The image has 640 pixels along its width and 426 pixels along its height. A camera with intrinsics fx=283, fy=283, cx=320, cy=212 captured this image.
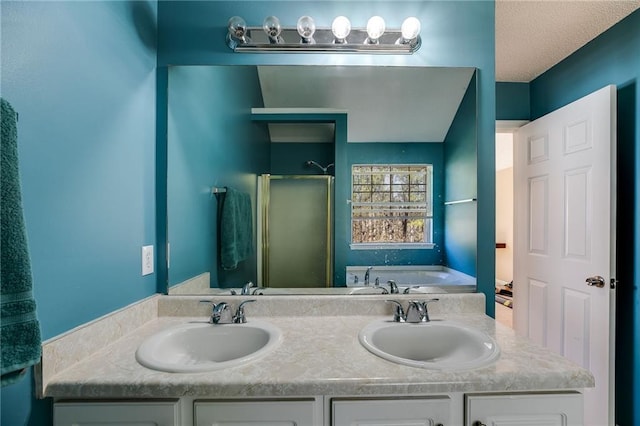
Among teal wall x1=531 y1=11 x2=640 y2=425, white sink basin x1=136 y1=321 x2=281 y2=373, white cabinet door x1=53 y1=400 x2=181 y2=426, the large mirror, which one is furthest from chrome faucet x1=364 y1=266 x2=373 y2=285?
teal wall x1=531 y1=11 x2=640 y2=425

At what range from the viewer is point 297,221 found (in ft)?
4.63

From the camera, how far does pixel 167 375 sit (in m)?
0.79

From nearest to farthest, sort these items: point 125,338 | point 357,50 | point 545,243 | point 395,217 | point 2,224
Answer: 1. point 2,224
2. point 125,338
3. point 357,50
4. point 395,217
5. point 545,243

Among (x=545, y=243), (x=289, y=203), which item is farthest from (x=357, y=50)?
(x=545, y=243)

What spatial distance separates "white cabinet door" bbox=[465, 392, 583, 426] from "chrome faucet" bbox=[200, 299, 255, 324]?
0.85 m

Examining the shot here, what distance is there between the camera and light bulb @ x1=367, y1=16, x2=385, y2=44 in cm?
123

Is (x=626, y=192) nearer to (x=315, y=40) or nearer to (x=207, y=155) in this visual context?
(x=315, y=40)

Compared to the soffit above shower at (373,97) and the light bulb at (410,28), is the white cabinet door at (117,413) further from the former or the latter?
the light bulb at (410,28)

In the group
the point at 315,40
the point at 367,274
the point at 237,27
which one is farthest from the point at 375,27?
the point at 367,274

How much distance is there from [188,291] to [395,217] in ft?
3.46

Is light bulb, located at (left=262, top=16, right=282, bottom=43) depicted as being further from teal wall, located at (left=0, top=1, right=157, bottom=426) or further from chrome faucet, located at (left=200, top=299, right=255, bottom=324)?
chrome faucet, located at (left=200, top=299, right=255, bottom=324)

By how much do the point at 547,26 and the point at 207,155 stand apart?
203 centimetres

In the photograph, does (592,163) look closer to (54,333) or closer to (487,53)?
(487,53)

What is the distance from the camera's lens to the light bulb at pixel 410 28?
1.24 m
